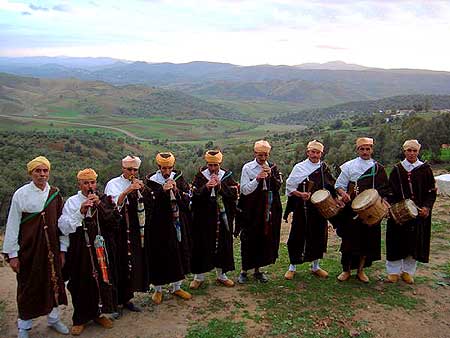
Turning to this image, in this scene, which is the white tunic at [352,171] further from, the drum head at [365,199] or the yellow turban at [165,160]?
the yellow turban at [165,160]

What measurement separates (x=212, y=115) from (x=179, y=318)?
144 meters

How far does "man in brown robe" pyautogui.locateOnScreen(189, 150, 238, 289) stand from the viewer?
21.0ft

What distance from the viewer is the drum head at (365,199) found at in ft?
20.2

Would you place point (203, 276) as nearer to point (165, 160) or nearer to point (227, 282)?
point (227, 282)

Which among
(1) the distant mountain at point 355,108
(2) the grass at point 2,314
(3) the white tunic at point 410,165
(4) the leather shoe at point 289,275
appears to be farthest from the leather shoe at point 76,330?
(1) the distant mountain at point 355,108

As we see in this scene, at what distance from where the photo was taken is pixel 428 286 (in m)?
6.82

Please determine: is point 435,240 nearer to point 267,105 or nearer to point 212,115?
point 212,115

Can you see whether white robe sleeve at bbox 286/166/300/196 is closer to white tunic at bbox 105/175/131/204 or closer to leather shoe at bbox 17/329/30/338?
white tunic at bbox 105/175/131/204

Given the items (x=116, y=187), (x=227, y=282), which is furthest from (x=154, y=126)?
(x=116, y=187)

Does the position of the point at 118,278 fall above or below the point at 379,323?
above

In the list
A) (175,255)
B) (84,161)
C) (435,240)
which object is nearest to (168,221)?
(175,255)

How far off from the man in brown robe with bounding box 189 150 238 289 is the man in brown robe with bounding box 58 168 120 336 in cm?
145

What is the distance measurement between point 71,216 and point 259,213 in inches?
112

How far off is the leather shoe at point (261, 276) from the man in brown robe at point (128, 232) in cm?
198
